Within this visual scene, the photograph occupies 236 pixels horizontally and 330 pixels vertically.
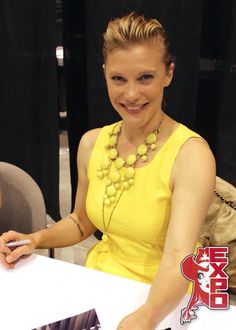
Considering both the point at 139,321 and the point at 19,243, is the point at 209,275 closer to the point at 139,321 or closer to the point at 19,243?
the point at 139,321

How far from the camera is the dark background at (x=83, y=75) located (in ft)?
6.31

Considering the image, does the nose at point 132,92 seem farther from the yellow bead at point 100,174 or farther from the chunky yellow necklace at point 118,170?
the yellow bead at point 100,174

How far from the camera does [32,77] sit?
2402 mm

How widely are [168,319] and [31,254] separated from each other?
0.42 meters

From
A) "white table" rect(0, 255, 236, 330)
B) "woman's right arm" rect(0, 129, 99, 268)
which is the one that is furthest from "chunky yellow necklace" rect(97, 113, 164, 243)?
"white table" rect(0, 255, 236, 330)

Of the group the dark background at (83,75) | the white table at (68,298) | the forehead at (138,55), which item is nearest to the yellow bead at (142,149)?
the forehead at (138,55)

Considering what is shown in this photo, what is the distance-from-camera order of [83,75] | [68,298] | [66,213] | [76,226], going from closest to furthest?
1. [68,298]
2. [76,226]
3. [83,75]
4. [66,213]

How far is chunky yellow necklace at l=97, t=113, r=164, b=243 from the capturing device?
117 centimetres

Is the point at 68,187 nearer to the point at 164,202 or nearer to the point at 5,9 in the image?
the point at 5,9

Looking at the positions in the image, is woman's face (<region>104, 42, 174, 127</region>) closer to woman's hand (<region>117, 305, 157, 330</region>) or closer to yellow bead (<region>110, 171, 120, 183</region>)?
yellow bead (<region>110, 171, 120, 183</region>)

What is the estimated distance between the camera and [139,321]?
87cm

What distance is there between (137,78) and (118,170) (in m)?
0.26

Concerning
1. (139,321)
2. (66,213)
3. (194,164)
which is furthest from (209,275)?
(66,213)

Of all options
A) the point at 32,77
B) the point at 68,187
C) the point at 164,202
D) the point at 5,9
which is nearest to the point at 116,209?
the point at 164,202
